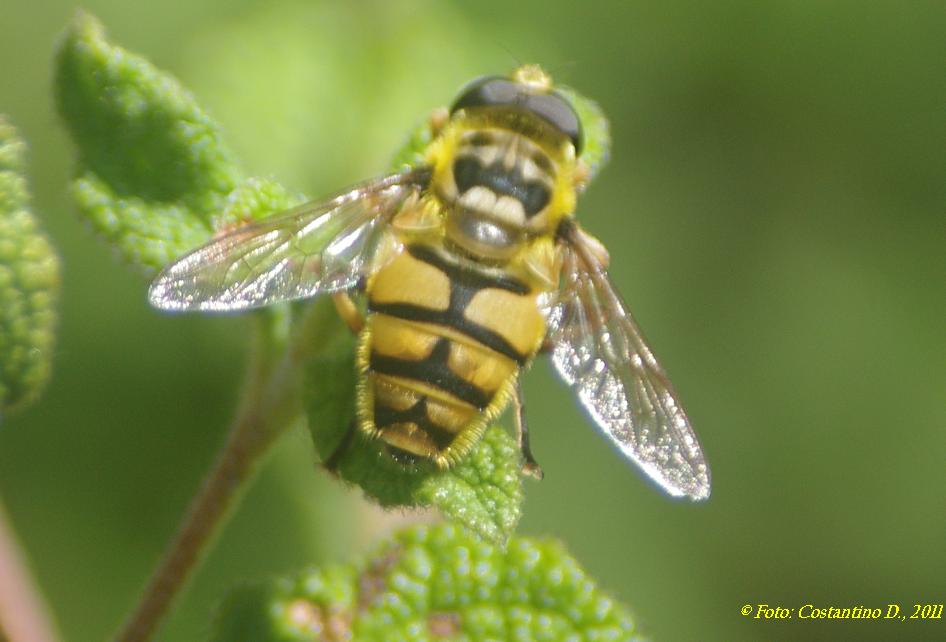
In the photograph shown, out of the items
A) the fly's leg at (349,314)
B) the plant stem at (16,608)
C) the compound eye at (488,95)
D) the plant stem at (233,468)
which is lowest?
the plant stem at (16,608)

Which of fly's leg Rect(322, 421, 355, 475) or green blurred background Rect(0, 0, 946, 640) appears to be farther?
green blurred background Rect(0, 0, 946, 640)

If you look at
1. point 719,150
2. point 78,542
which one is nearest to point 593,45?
point 719,150

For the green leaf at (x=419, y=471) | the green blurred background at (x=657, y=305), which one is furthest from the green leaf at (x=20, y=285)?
the green blurred background at (x=657, y=305)

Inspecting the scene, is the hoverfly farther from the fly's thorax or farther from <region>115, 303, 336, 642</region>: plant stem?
<region>115, 303, 336, 642</region>: plant stem

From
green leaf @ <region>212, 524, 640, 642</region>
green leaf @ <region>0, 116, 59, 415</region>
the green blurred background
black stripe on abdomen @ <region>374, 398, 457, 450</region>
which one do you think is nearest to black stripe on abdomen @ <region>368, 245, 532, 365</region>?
black stripe on abdomen @ <region>374, 398, 457, 450</region>

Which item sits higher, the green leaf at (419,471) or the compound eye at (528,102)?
the compound eye at (528,102)

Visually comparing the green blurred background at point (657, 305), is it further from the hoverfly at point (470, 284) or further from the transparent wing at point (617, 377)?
the transparent wing at point (617, 377)
